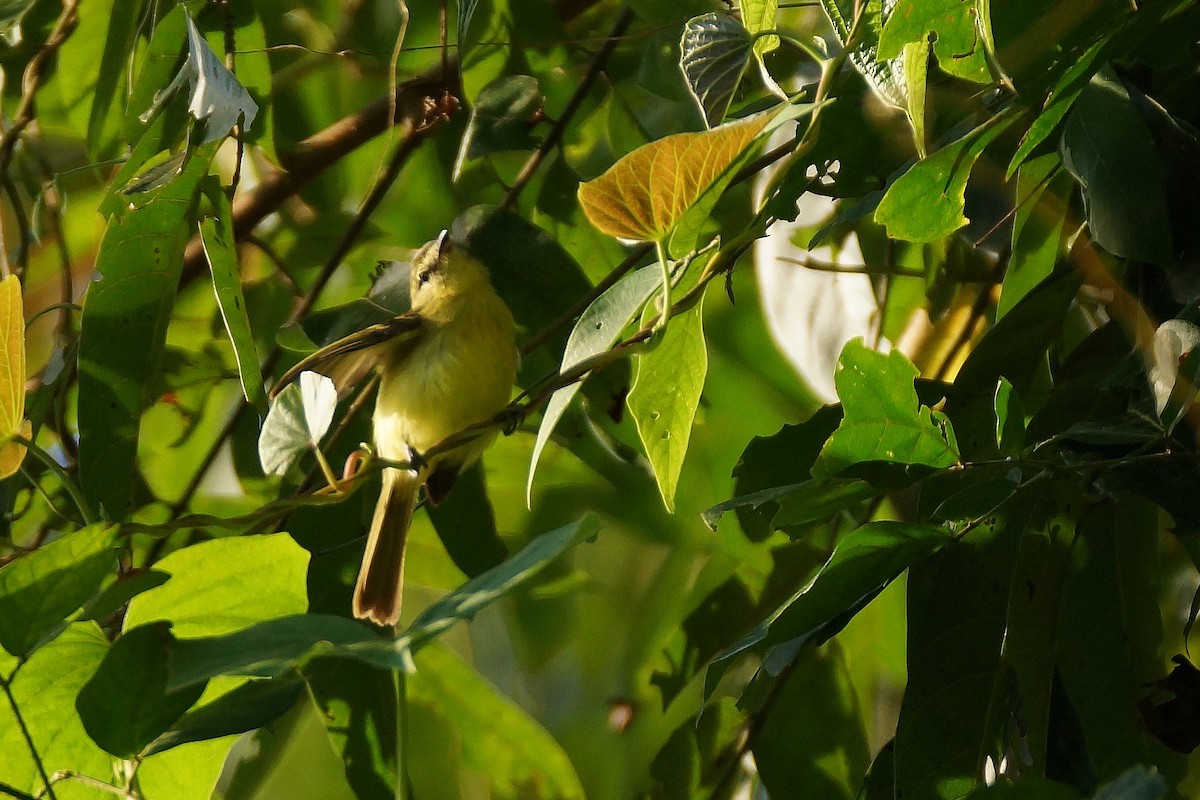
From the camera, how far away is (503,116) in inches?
66.8

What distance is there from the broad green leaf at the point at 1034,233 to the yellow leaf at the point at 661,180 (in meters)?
0.54

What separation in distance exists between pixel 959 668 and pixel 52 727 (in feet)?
2.83

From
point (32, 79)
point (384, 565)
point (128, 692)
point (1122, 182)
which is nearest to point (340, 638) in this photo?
point (128, 692)

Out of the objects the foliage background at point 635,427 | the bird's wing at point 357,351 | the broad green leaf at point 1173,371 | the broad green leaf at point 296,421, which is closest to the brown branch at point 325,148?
the foliage background at point 635,427

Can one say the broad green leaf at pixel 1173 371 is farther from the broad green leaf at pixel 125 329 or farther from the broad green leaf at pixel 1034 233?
the broad green leaf at pixel 125 329

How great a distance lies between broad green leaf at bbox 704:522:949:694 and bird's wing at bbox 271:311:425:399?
0.61 m

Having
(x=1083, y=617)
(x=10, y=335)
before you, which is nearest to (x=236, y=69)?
(x=10, y=335)

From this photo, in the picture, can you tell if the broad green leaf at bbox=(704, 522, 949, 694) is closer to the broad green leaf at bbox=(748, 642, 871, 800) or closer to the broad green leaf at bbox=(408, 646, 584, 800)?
the broad green leaf at bbox=(748, 642, 871, 800)

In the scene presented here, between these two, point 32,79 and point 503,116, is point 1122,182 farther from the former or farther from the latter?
point 32,79

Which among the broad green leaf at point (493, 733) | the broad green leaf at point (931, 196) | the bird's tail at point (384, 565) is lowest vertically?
the broad green leaf at point (493, 733)

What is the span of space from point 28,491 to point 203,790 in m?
1.07

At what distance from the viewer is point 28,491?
6.76 ft

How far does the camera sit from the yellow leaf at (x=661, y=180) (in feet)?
3.02

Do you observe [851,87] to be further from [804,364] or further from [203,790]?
[203,790]
